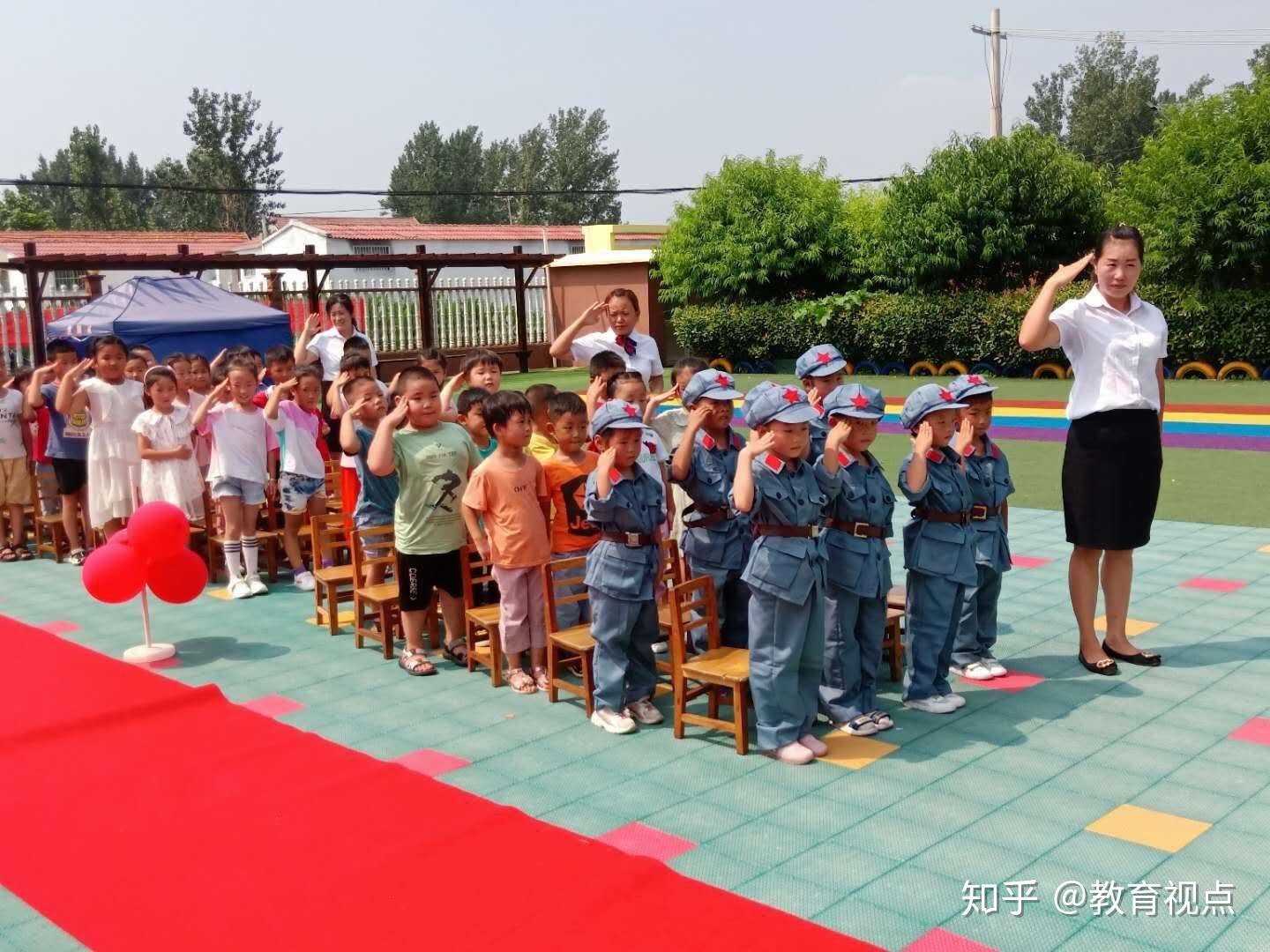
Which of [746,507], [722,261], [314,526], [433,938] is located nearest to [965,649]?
[746,507]

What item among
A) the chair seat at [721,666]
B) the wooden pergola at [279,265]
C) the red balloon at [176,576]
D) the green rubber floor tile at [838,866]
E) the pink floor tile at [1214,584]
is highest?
the wooden pergola at [279,265]

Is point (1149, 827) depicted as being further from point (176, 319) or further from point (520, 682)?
point (176, 319)

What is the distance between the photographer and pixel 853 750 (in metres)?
4.47

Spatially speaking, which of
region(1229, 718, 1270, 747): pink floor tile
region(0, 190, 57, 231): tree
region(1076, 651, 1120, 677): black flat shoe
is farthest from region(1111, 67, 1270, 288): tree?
region(0, 190, 57, 231): tree

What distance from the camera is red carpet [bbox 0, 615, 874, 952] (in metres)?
3.16

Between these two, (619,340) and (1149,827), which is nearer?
(1149,827)

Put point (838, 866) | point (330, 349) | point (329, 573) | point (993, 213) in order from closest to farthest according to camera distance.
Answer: point (838, 866) → point (329, 573) → point (330, 349) → point (993, 213)

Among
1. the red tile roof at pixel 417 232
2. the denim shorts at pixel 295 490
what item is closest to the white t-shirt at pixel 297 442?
the denim shorts at pixel 295 490

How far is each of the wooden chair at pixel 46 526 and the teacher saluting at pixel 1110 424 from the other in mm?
6956

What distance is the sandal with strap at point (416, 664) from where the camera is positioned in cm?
564

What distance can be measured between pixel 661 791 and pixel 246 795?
57.6 inches

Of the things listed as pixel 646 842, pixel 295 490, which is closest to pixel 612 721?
pixel 646 842

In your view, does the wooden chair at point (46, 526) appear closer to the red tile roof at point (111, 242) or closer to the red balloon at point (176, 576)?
the red balloon at point (176, 576)

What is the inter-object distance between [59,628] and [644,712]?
12.3 ft
